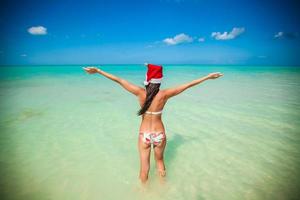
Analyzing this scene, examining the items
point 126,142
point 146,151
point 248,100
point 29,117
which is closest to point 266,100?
point 248,100

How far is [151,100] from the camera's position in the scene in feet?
10.3

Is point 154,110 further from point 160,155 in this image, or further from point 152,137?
point 160,155

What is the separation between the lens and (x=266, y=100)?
10.5 meters

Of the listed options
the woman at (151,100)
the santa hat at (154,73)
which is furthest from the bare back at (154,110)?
the santa hat at (154,73)

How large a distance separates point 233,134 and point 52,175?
16.6 ft

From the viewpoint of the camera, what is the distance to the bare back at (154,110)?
10.4ft

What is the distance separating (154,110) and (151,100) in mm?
209

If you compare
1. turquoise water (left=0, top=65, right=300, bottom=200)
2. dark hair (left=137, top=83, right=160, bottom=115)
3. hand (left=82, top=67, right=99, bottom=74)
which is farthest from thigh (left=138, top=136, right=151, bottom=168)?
Answer: hand (left=82, top=67, right=99, bottom=74)

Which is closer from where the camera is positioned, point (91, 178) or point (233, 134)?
point (91, 178)

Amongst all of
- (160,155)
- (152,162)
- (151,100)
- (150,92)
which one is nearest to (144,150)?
(160,155)

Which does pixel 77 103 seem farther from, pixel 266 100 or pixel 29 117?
pixel 266 100

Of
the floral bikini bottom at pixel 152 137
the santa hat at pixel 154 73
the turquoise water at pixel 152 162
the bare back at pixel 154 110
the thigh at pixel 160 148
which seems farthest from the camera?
the turquoise water at pixel 152 162

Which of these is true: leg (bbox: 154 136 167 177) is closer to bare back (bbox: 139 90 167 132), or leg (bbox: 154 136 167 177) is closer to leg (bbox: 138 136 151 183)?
leg (bbox: 138 136 151 183)

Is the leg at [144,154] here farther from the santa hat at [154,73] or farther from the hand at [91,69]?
the hand at [91,69]
